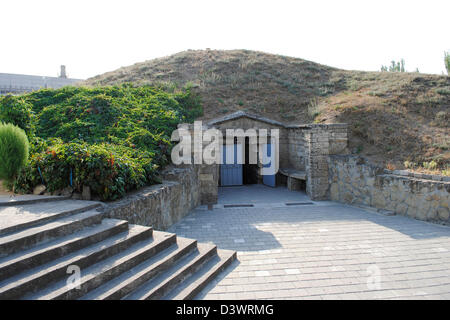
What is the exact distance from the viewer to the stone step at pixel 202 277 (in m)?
4.04

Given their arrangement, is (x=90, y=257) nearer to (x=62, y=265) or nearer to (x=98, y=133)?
(x=62, y=265)

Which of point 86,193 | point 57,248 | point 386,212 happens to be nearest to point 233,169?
point 386,212

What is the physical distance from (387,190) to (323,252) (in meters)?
4.13

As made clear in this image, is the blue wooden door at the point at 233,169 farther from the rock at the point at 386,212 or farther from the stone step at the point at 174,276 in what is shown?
the stone step at the point at 174,276

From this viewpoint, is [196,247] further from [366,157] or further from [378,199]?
[366,157]

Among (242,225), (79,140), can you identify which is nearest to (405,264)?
(242,225)

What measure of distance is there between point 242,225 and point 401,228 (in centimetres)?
398

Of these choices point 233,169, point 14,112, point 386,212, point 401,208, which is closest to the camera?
point 14,112

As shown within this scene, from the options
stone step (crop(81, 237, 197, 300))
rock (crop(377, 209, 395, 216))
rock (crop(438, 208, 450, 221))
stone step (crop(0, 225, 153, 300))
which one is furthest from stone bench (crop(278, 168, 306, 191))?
stone step (crop(0, 225, 153, 300))

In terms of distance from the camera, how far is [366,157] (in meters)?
10.4

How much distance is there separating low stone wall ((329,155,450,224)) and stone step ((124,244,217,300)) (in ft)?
19.8

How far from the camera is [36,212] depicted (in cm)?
462

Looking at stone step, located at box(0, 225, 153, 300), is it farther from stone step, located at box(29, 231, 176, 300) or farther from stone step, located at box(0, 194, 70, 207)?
stone step, located at box(0, 194, 70, 207)

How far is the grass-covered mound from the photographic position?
18.8ft
